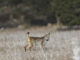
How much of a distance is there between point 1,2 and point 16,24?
6.79 metres

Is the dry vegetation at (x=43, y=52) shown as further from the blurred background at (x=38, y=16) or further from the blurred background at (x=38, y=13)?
the blurred background at (x=38, y=13)

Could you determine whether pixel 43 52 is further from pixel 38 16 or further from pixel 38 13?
pixel 38 13

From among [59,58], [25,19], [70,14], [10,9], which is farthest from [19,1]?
[59,58]

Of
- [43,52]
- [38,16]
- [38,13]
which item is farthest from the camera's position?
[38,13]

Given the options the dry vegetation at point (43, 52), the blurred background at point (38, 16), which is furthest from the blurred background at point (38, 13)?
the dry vegetation at point (43, 52)

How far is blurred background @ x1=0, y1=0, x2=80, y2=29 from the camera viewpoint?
2900 centimetres

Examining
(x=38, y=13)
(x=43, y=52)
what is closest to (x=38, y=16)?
(x=38, y=13)

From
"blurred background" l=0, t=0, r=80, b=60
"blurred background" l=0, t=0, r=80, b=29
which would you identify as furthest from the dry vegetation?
"blurred background" l=0, t=0, r=80, b=29

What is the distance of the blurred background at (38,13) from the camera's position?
29000 millimetres

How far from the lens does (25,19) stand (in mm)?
→ 38688

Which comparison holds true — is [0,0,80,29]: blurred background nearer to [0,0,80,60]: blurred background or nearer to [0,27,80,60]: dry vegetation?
[0,0,80,60]: blurred background

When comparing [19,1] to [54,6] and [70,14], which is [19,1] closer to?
[54,6]

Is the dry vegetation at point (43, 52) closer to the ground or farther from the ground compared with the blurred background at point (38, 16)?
closer to the ground

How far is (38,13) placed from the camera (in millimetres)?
Result: 38844
